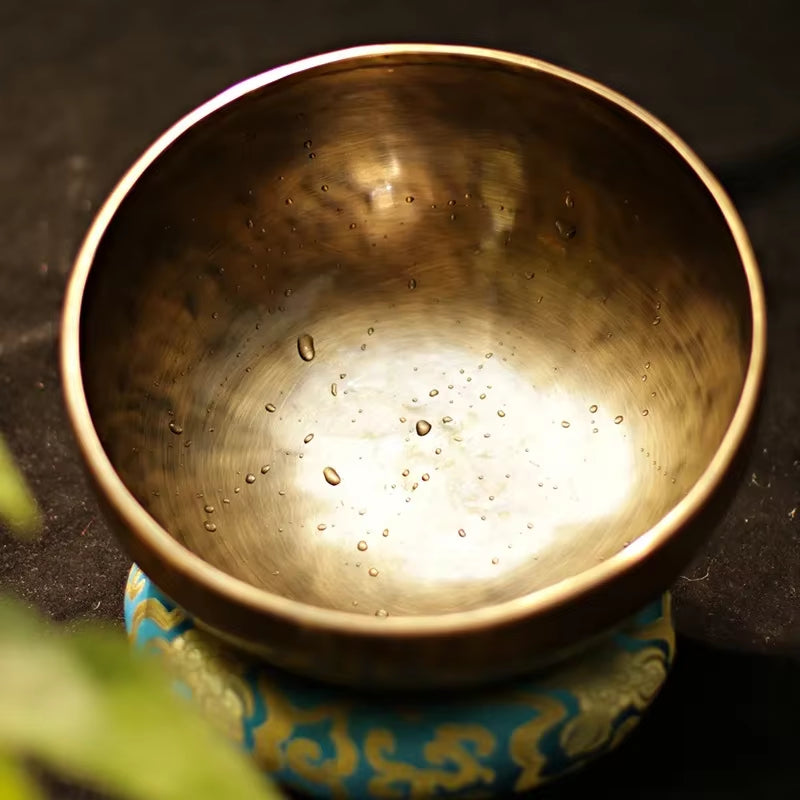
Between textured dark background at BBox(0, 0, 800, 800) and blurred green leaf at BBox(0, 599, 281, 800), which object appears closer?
blurred green leaf at BBox(0, 599, 281, 800)

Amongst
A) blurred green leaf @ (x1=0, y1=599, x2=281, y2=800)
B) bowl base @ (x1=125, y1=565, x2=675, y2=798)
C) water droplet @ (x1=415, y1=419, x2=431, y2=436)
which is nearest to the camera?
blurred green leaf @ (x1=0, y1=599, x2=281, y2=800)

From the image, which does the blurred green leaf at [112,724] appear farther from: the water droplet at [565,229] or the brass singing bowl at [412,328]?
the water droplet at [565,229]

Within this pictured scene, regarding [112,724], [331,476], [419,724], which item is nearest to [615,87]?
[331,476]

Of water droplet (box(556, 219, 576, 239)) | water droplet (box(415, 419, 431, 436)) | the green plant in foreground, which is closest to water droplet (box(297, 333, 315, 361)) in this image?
water droplet (box(415, 419, 431, 436))

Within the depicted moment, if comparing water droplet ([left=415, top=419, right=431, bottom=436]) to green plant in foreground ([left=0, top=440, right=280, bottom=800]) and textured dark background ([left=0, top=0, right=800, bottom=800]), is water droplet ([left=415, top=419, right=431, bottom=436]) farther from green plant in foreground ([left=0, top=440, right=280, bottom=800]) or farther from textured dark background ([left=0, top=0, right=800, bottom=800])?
green plant in foreground ([left=0, top=440, right=280, bottom=800])

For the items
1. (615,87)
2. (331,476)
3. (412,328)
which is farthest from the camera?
(615,87)

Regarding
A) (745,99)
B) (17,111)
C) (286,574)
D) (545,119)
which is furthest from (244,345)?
(745,99)

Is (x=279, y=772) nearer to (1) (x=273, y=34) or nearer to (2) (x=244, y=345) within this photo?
(2) (x=244, y=345)

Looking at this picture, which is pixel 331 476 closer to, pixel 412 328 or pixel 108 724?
pixel 412 328
